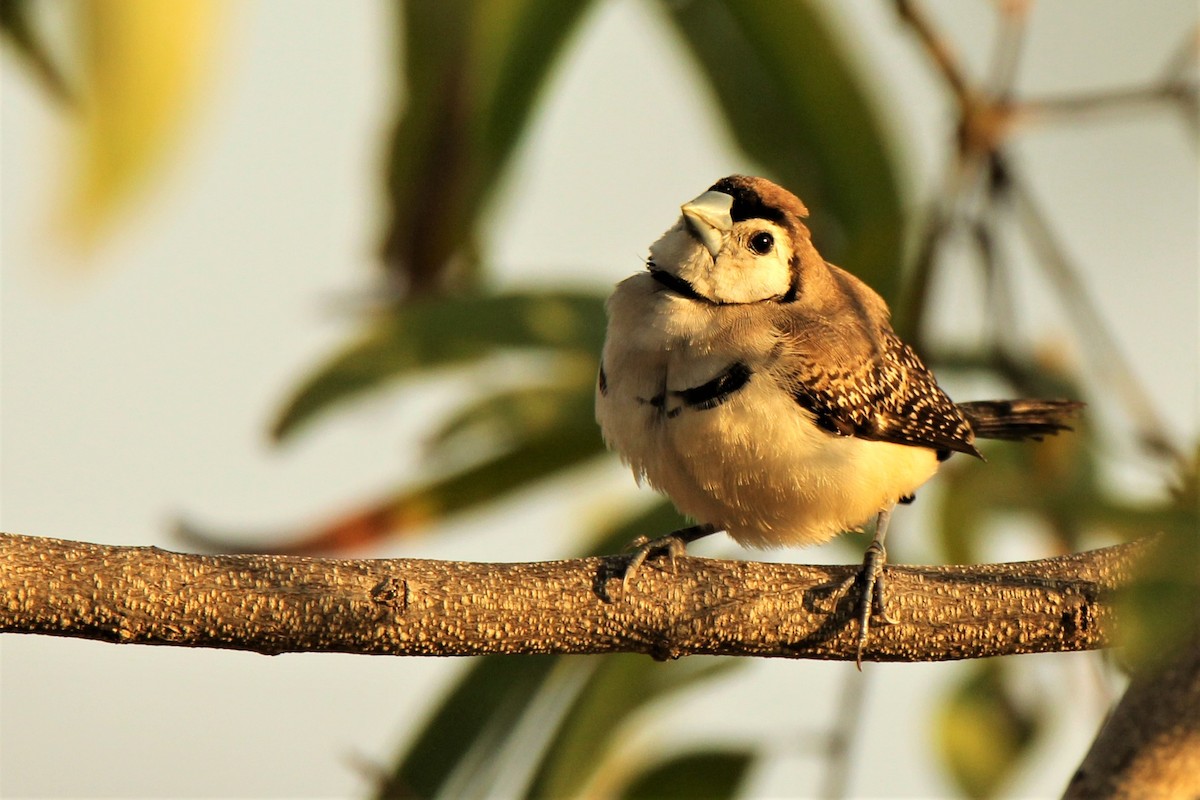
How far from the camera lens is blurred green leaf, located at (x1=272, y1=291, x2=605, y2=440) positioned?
332 centimetres

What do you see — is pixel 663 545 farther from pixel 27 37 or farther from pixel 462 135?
pixel 27 37

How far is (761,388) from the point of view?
2998 mm

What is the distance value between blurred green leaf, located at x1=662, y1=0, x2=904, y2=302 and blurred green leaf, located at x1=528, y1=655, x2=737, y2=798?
1040 millimetres

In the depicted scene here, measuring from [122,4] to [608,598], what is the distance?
138cm

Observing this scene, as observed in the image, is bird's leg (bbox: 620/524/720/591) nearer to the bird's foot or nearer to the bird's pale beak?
the bird's foot

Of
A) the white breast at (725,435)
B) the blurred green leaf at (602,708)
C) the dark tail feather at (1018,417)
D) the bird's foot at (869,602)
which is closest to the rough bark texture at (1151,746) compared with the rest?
the bird's foot at (869,602)

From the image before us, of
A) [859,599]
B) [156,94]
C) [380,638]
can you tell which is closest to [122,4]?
[156,94]

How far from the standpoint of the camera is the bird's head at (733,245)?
3205 millimetres

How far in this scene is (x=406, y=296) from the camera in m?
3.14

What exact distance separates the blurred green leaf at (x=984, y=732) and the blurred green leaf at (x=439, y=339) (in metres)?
1.56

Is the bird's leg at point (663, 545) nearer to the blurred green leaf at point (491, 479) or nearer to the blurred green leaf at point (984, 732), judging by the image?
the blurred green leaf at point (491, 479)

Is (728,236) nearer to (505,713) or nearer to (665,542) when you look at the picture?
(665,542)

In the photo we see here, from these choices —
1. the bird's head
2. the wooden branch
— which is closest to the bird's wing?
the bird's head

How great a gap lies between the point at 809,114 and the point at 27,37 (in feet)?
7.42
